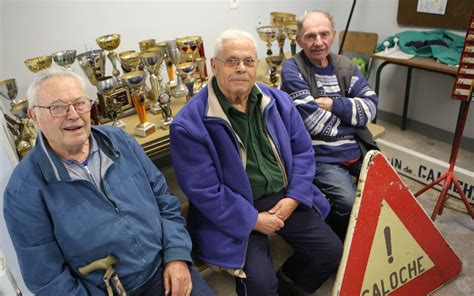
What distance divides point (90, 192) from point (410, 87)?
3.01 metres

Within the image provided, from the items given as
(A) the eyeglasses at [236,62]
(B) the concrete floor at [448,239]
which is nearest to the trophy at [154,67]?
(B) the concrete floor at [448,239]

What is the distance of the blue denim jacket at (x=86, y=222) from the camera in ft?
3.78

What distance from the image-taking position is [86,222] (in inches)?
48.0

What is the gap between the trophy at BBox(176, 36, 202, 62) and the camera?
7.47 ft

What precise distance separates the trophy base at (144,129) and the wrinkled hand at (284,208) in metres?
0.72

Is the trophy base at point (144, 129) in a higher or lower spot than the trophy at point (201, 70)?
lower

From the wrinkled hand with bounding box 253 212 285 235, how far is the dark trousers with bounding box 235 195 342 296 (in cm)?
5

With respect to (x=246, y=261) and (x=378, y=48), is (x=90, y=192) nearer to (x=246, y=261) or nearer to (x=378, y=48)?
(x=246, y=261)

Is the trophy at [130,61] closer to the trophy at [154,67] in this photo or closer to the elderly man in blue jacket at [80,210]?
the trophy at [154,67]

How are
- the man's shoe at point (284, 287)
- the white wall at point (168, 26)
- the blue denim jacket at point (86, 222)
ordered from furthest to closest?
the white wall at point (168, 26) < the man's shoe at point (284, 287) < the blue denim jacket at point (86, 222)

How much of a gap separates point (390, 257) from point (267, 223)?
1.72ft

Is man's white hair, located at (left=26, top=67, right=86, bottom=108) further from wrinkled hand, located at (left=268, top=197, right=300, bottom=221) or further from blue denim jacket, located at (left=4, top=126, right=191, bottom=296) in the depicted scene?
wrinkled hand, located at (left=268, top=197, right=300, bottom=221)

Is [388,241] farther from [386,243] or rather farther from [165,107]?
[165,107]

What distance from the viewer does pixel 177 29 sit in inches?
109
